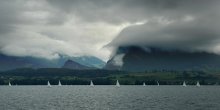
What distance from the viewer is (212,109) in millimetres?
126312

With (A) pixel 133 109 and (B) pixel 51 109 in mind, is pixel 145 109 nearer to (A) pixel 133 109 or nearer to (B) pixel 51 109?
(A) pixel 133 109

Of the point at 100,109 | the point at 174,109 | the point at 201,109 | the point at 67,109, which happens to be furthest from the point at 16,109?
the point at 201,109

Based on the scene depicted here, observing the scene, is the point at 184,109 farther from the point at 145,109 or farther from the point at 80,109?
the point at 80,109

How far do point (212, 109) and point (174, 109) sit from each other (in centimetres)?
1371

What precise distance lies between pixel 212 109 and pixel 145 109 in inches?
962

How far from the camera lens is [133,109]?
129 m

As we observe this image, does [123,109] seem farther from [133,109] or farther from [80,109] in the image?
[80,109]

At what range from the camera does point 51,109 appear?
428 ft

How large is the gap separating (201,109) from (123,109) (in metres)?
28.8

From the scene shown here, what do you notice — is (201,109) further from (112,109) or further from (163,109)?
(112,109)

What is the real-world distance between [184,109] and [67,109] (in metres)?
43.6

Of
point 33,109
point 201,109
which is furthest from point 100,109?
point 201,109

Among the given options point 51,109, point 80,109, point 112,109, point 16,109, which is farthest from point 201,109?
point 16,109

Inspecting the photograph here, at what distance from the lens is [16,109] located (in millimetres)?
130875
